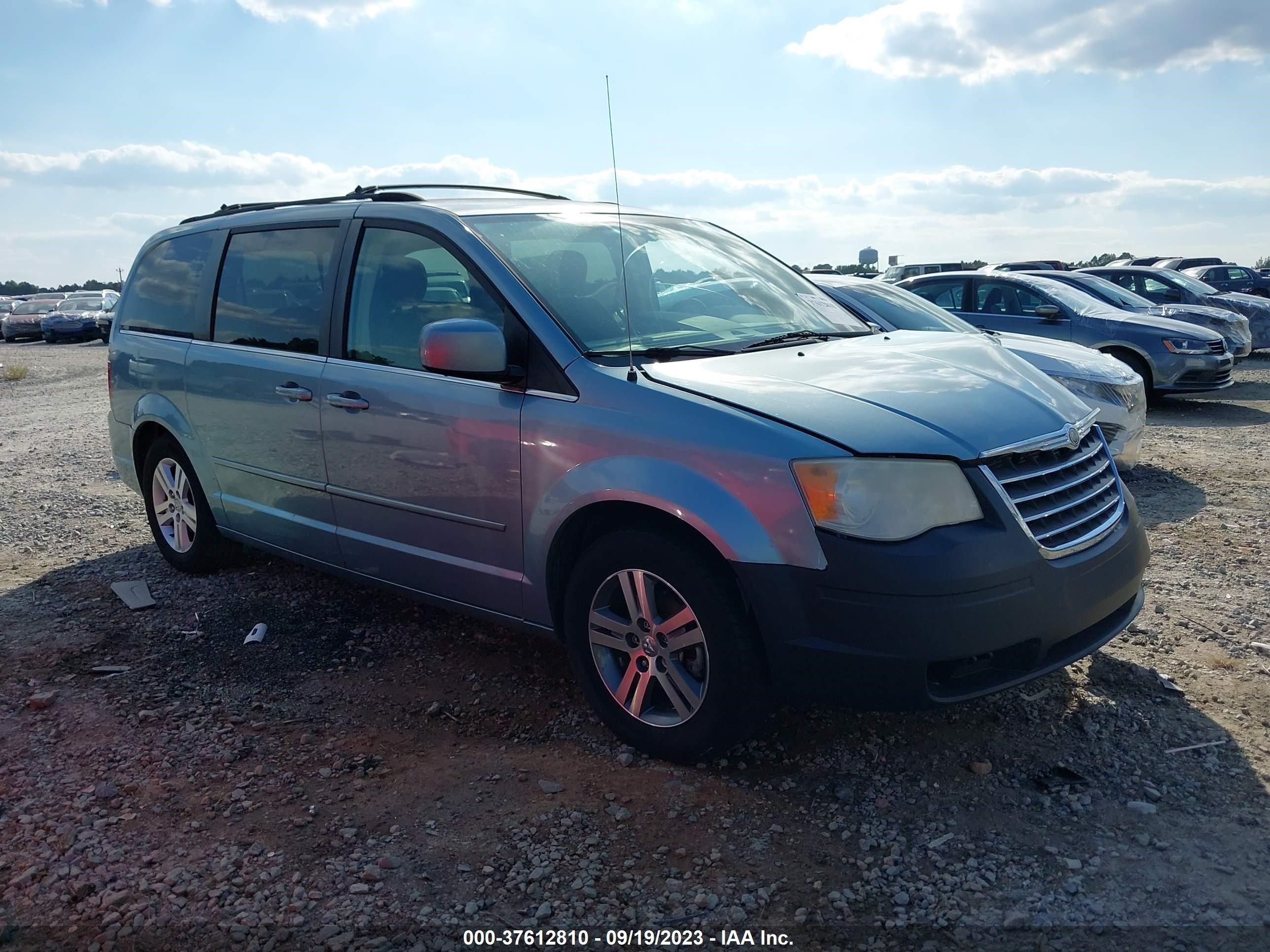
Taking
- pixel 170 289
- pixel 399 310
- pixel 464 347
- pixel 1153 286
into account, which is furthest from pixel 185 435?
pixel 1153 286

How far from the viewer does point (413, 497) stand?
13.0ft

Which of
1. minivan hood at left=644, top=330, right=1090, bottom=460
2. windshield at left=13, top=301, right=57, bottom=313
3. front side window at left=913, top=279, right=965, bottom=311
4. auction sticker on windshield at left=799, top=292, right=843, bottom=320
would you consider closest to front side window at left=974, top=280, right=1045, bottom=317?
front side window at left=913, top=279, right=965, bottom=311

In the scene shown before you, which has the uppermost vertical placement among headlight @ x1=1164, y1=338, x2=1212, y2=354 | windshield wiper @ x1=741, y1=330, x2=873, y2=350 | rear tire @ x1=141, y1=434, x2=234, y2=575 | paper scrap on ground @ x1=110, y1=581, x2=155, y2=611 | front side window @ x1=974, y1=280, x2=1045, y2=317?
front side window @ x1=974, y1=280, x2=1045, y2=317

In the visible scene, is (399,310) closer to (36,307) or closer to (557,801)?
(557,801)

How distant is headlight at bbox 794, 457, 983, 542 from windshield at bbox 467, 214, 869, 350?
0.99 meters

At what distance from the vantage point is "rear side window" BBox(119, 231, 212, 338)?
532cm

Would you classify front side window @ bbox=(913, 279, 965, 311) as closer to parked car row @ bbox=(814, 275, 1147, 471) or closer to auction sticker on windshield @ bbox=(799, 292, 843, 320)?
parked car row @ bbox=(814, 275, 1147, 471)

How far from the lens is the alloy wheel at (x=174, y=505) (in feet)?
18.3

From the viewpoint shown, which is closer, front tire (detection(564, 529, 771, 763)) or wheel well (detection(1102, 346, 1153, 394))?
front tire (detection(564, 529, 771, 763))

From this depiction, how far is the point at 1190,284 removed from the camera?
54.5 ft

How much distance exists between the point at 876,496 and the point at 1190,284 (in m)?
16.4

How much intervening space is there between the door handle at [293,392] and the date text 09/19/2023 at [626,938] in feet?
8.24

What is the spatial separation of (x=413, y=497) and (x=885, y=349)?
6.24 feet

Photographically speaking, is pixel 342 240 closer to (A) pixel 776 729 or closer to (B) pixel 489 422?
(B) pixel 489 422
